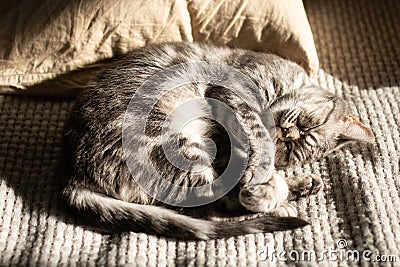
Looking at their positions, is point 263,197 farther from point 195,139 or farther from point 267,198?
point 195,139

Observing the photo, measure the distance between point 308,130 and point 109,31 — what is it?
600mm

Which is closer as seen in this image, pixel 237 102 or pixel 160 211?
pixel 160 211

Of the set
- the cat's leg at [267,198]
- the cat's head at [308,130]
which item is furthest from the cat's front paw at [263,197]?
the cat's head at [308,130]

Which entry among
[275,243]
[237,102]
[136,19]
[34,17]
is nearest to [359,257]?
[275,243]

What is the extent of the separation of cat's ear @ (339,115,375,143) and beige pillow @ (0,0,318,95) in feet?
0.91

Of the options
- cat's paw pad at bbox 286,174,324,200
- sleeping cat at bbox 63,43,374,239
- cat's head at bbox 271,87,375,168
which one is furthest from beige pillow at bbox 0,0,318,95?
cat's paw pad at bbox 286,174,324,200

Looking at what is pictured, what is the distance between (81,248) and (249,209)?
40 cm

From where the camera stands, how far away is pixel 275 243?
1335 mm

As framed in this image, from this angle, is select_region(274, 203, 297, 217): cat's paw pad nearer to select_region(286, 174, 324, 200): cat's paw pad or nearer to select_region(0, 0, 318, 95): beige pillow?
select_region(286, 174, 324, 200): cat's paw pad

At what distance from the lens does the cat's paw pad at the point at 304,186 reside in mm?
1463

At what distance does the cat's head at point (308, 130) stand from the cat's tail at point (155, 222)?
26 centimetres

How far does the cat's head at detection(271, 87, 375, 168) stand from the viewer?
5.07 feet

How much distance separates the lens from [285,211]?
1.41 m

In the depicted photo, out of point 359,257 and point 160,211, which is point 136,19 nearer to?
point 160,211
